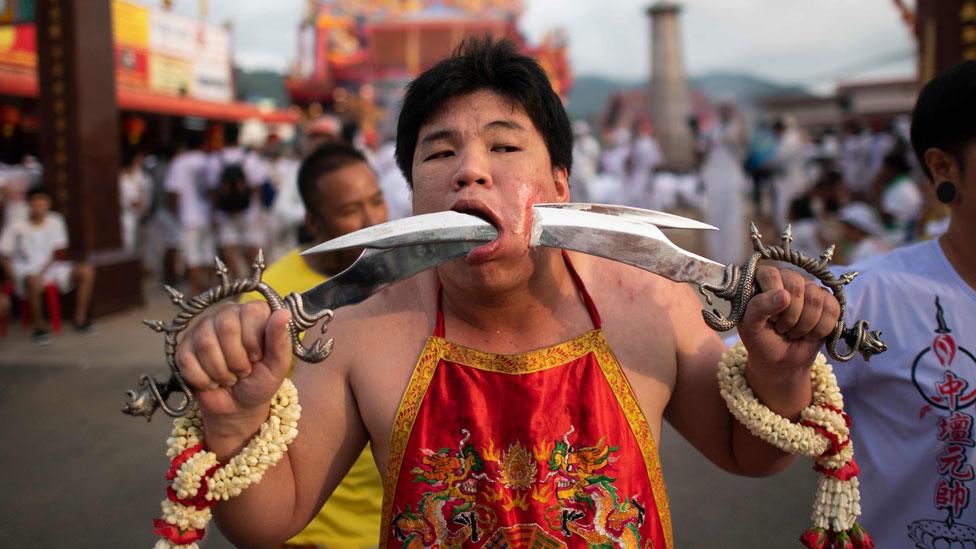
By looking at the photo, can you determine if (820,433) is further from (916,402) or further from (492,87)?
(492,87)

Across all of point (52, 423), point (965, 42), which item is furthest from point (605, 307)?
point (965, 42)

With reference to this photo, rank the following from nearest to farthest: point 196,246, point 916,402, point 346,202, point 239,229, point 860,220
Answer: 1. point 916,402
2. point 346,202
3. point 860,220
4. point 196,246
5. point 239,229

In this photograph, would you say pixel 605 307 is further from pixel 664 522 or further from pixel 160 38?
pixel 160 38

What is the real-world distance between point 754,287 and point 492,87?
660 millimetres

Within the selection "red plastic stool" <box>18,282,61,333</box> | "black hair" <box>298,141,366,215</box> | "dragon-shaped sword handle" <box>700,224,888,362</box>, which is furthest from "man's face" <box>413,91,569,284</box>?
"red plastic stool" <box>18,282,61,333</box>

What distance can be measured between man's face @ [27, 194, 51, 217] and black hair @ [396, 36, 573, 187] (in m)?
6.63

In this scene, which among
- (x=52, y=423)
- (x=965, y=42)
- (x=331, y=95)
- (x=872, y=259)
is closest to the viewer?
(x=872, y=259)

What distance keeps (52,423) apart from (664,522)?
14.9 feet

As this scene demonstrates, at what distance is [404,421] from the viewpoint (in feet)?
5.10

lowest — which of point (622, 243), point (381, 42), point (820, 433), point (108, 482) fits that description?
point (108, 482)

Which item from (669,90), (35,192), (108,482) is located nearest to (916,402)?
(108,482)

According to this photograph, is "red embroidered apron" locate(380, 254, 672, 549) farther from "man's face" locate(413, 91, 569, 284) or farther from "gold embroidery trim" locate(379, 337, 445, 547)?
"man's face" locate(413, 91, 569, 284)

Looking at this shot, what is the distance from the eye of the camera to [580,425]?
155 cm

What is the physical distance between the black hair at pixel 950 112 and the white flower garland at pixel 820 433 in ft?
2.42
